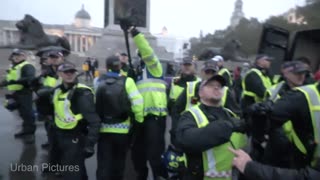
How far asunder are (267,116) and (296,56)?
361 centimetres

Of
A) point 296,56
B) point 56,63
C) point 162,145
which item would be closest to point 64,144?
point 162,145

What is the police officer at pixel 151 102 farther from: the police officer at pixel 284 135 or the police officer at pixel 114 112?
the police officer at pixel 284 135

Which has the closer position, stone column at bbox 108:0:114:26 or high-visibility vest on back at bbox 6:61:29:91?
high-visibility vest on back at bbox 6:61:29:91

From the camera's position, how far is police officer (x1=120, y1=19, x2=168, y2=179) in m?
5.49

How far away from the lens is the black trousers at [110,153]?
517 cm

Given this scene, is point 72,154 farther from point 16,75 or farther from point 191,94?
point 16,75

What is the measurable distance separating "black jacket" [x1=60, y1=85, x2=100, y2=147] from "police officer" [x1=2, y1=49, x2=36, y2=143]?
10.6 feet

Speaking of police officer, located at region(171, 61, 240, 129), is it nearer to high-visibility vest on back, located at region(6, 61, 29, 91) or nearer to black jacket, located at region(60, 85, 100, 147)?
black jacket, located at region(60, 85, 100, 147)

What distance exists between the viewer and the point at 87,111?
477cm

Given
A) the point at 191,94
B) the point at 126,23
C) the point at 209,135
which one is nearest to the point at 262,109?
the point at 209,135

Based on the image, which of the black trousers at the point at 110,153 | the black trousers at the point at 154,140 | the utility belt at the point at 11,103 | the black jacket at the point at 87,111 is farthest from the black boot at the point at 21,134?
the black jacket at the point at 87,111

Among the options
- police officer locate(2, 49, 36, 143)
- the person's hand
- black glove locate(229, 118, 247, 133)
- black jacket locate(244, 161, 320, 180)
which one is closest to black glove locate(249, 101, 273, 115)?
black glove locate(229, 118, 247, 133)

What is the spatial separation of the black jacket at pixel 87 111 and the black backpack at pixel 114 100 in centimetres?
22

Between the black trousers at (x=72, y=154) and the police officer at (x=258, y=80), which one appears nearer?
the black trousers at (x=72, y=154)
